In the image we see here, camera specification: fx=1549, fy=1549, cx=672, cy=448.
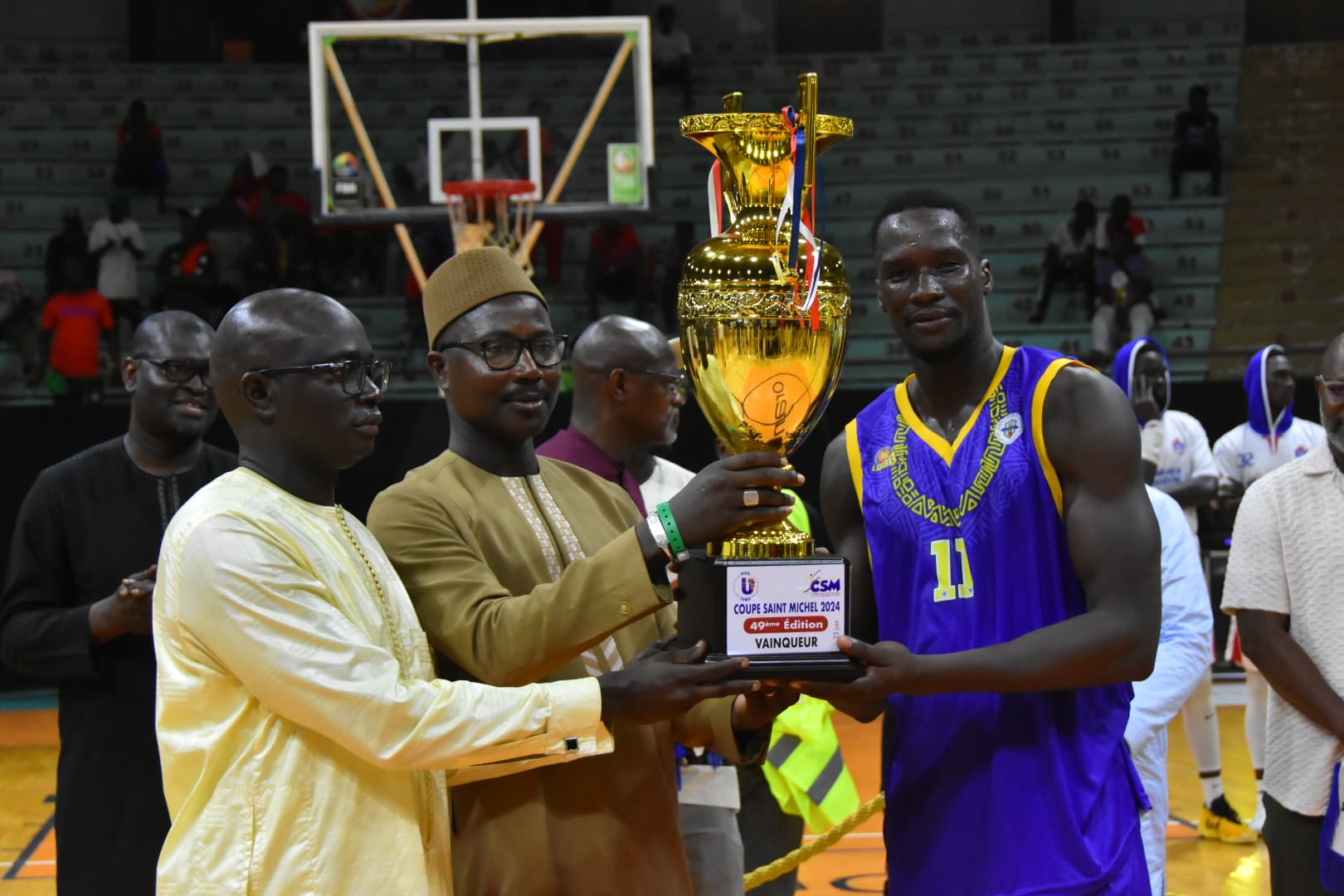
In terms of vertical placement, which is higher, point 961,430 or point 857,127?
point 857,127

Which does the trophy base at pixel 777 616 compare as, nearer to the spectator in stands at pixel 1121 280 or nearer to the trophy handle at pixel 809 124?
the trophy handle at pixel 809 124

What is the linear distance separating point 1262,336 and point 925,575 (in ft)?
44.9

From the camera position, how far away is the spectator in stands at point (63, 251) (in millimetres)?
13539

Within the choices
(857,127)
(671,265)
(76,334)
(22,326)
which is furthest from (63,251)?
(857,127)

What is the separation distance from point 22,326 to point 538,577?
11.8m

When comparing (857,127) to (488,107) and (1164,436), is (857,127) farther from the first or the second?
(1164,436)

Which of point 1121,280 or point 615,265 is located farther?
point 1121,280

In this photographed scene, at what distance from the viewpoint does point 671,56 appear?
55.3 ft

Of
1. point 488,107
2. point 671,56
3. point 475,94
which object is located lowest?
point 475,94

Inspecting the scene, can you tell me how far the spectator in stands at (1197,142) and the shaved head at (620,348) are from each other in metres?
13.2

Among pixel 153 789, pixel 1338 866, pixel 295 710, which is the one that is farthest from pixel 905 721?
pixel 153 789

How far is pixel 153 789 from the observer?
350 cm

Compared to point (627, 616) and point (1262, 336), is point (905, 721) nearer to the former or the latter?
point (627, 616)

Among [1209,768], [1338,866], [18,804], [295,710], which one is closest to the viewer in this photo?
[295,710]
